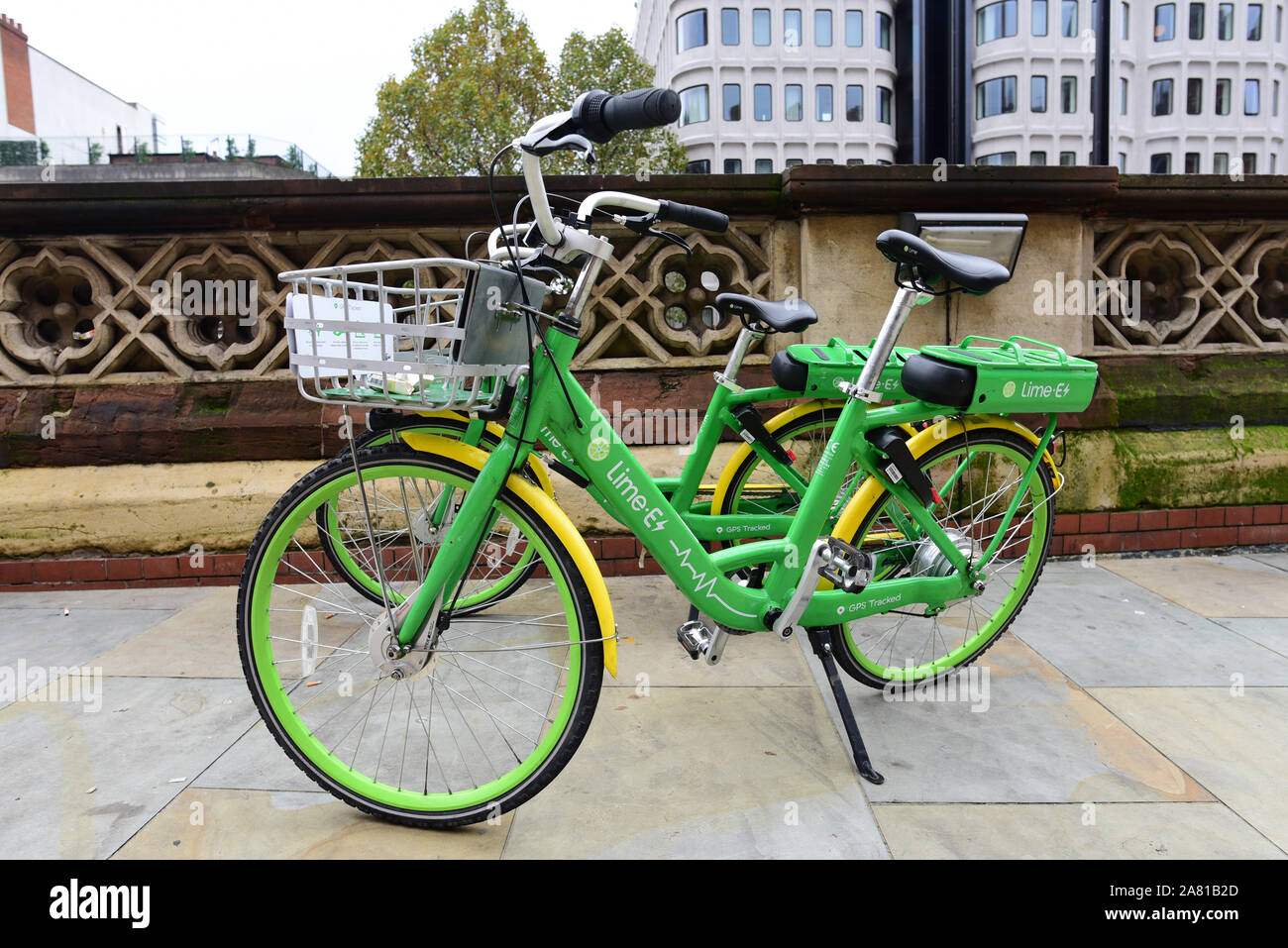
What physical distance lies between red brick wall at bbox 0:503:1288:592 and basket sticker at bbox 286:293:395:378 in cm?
178

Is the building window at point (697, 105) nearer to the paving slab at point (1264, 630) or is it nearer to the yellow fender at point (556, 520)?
the paving slab at point (1264, 630)

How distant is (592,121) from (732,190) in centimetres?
259

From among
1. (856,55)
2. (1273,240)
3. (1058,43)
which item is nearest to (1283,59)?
(1058,43)

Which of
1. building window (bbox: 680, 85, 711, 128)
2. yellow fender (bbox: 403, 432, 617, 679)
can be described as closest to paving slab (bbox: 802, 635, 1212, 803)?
yellow fender (bbox: 403, 432, 617, 679)

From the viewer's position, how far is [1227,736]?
2625 millimetres

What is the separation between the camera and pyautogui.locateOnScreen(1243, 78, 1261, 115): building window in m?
52.4

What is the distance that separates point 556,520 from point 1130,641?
2445 mm

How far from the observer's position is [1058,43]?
48.1m

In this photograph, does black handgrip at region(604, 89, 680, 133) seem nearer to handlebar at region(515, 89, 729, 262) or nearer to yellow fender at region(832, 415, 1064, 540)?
handlebar at region(515, 89, 729, 262)

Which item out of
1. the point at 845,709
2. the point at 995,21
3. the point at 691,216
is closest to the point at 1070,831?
the point at 845,709

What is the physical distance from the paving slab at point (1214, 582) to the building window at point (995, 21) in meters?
52.9

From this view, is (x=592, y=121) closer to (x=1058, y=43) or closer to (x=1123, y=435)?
(x=1123, y=435)

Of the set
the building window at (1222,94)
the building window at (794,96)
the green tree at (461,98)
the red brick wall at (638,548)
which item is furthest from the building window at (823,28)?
the red brick wall at (638,548)

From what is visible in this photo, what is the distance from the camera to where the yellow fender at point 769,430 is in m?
3.26
